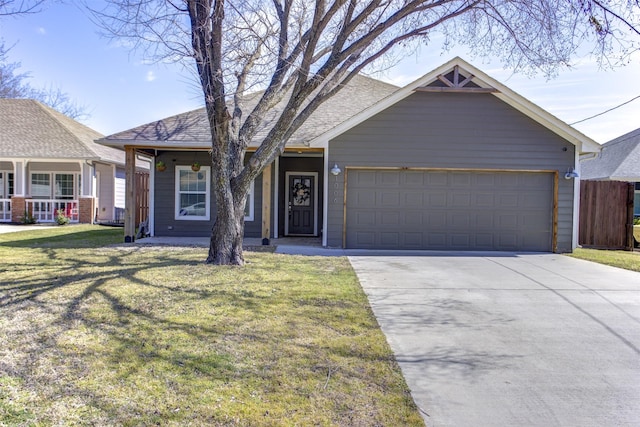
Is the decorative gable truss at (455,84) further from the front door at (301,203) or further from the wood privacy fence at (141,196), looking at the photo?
the wood privacy fence at (141,196)

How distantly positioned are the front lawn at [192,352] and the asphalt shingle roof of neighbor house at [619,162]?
1886 centimetres

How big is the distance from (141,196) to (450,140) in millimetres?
9736

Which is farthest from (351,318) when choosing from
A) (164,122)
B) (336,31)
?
(164,122)

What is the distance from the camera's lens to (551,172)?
11.2 m

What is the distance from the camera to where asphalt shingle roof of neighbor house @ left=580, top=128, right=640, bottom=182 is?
20.1 meters

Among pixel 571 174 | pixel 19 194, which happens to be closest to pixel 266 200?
pixel 571 174

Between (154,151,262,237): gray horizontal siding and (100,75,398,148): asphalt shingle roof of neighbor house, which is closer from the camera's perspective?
(100,75,398,148): asphalt shingle roof of neighbor house

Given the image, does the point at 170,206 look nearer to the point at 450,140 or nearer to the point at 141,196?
the point at 141,196

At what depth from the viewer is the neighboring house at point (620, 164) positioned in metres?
20.1

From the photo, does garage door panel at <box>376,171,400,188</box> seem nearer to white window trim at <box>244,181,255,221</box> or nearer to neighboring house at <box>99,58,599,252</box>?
neighboring house at <box>99,58,599,252</box>

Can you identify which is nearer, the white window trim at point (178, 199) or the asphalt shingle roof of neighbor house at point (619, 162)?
the white window trim at point (178, 199)

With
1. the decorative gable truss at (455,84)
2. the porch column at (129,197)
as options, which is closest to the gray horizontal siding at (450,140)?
the decorative gable truss at (455,84)

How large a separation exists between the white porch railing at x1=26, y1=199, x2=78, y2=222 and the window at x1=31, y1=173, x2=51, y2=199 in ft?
2.49

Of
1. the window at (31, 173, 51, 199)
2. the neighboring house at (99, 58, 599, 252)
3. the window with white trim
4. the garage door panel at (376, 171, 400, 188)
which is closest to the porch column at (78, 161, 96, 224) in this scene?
the window with white trim
